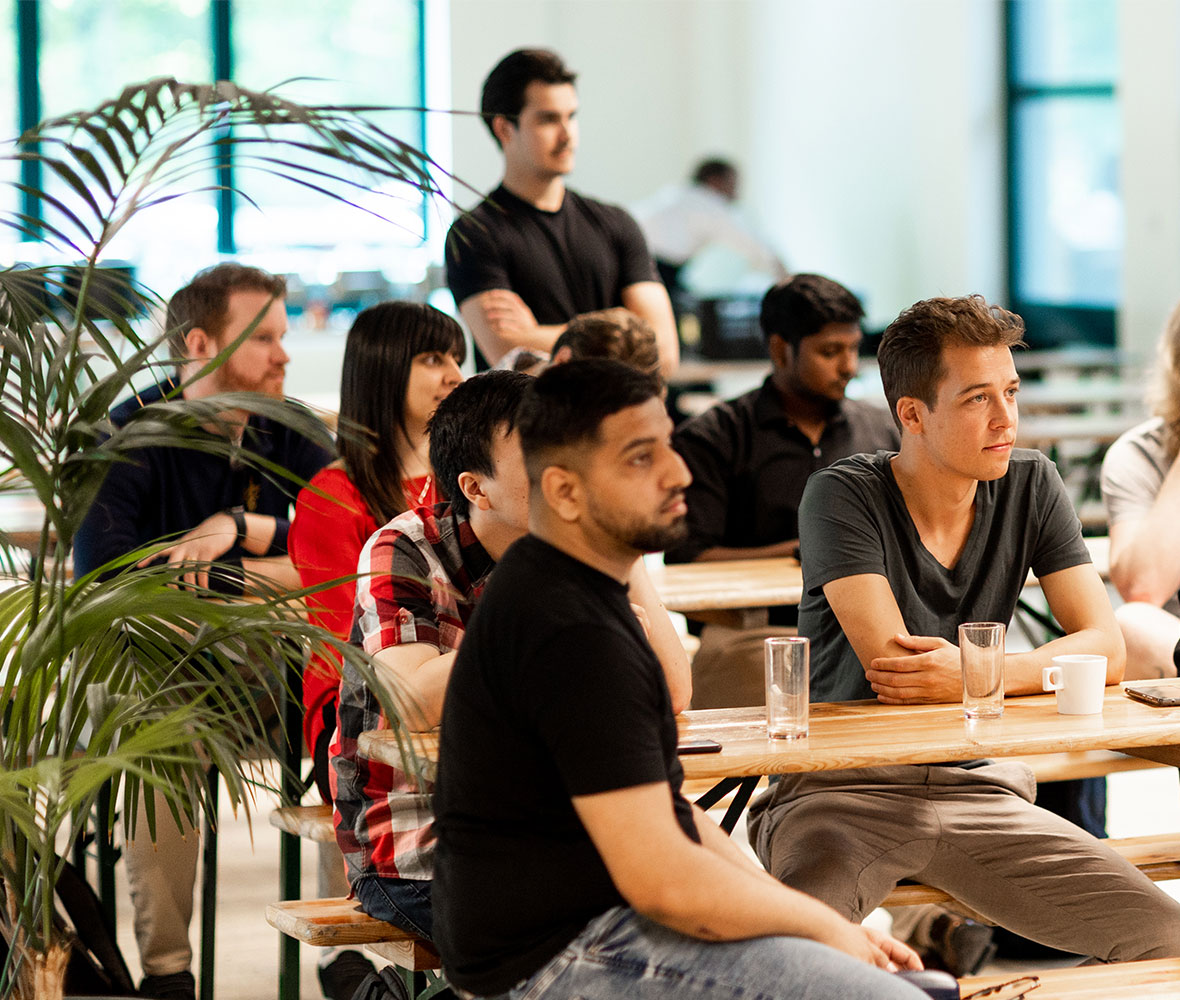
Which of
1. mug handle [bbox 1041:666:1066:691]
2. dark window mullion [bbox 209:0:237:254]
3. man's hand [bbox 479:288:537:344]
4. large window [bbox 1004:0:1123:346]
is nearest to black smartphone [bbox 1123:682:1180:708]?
mug handle [bbox 1041:666:1066:691]

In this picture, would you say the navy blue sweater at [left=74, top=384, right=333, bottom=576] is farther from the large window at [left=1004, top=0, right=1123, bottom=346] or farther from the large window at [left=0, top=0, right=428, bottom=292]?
the large window at [left=1004, top=0, right=1123, bottom=346]

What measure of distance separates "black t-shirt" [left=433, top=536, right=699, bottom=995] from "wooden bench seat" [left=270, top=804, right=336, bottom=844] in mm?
844

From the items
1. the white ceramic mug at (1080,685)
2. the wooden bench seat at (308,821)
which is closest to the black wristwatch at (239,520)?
the wooden bench seat at (308,821)

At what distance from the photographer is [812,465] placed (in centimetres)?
376

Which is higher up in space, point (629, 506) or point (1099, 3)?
point (1099, 3)

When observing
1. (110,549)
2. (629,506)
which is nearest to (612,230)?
(110,549)

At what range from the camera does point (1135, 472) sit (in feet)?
10.7

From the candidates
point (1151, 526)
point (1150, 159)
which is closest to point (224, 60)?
point (1150, 159)

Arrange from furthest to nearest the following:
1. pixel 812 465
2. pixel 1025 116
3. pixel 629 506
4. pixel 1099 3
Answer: pixel 1025 116 < pixel 1099 3 < pixel 812 465 < pixel 629 506

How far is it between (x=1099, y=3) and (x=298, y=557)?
814 centimetres

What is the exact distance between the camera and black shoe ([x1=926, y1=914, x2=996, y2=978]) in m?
2.99

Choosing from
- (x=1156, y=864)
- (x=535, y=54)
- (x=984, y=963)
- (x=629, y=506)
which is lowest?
(x=984, y=963)

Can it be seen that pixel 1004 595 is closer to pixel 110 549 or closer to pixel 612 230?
pixel 110 549

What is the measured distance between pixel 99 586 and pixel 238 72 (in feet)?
30.4
